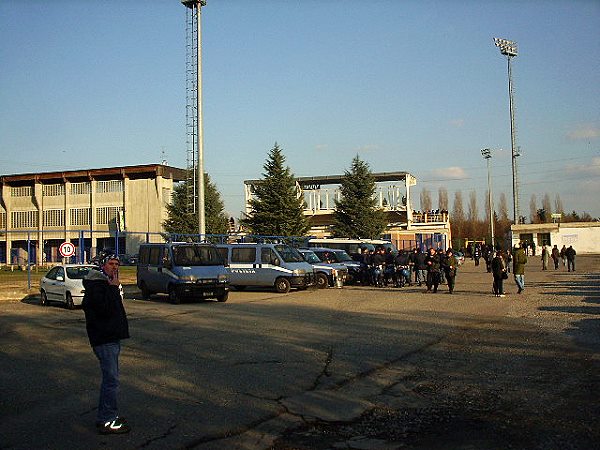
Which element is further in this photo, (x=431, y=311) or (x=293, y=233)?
(x=293, y=233)

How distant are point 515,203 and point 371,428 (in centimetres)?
6281

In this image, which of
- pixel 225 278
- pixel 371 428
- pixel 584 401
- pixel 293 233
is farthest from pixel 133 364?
pixel 293 233

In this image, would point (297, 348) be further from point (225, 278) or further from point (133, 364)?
point (225, 278)

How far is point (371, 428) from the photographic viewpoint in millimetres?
6879

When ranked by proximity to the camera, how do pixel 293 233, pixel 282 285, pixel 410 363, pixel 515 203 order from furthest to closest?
pixel 515 203, pixel 293 233, pixel 282 285, pixel 410 363

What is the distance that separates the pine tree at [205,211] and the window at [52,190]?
77.6ft

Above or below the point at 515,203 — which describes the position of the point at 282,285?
below

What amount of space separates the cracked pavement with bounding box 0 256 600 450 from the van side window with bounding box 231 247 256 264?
347 inches

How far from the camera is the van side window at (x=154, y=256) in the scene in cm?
2284

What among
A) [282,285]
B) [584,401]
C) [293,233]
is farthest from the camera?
[293,233]

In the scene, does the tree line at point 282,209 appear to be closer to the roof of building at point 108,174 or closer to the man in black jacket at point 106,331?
the roof of building at point 108,174

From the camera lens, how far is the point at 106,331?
683 centimetres

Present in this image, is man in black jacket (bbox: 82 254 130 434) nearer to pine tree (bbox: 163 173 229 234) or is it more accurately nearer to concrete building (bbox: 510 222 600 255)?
pine tree (bbox: 163 173 229 234)

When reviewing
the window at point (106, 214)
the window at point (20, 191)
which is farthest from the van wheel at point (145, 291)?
the window at point (20, 191)
